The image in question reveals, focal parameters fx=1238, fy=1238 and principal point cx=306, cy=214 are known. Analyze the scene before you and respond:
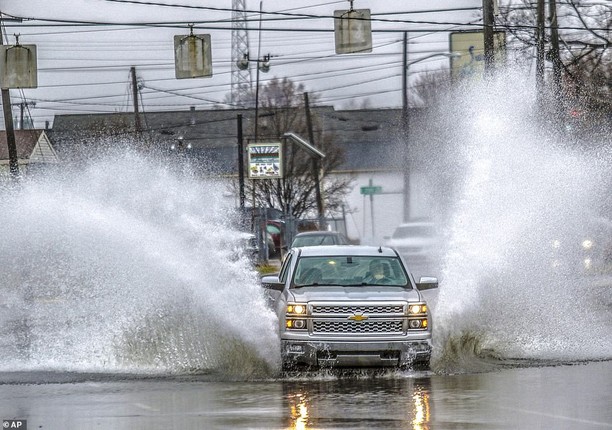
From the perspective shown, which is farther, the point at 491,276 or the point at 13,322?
the point at 13,322

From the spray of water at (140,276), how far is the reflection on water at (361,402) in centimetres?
150

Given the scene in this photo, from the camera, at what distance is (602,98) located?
3331 centimetres

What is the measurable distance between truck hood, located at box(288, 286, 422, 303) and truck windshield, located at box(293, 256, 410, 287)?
32 cm

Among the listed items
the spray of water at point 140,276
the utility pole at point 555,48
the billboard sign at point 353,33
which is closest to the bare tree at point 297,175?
the utility pole at point 555,48

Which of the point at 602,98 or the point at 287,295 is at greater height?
the point at 602,98

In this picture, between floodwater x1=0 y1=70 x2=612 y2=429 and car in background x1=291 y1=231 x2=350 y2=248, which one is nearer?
floodwater x1=0 y1=70 x2=612 y2=429

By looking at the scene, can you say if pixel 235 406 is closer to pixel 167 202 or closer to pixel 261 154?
pixel 167 202

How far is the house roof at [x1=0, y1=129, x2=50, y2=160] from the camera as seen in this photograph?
63250 millimetres

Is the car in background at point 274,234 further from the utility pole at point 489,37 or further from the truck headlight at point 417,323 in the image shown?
the truck headlight at point 417,323

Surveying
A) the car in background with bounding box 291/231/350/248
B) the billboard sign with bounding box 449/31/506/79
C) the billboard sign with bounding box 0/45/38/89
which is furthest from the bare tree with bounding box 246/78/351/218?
the billboard sign with bounding box 0/45/38/89

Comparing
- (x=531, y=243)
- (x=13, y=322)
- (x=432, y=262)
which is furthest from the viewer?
(x=432, y=262)

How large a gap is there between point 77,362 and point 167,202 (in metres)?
3.43

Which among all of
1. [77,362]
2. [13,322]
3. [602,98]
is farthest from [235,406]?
[602,98]
